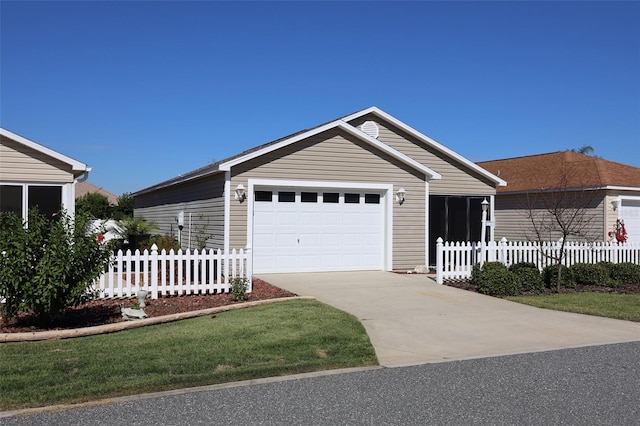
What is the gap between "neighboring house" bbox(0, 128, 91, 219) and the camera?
45.6 ft

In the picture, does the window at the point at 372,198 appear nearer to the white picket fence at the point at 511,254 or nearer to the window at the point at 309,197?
the window at the point at 309,197

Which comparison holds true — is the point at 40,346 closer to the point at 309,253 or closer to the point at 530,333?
the point at 530,333

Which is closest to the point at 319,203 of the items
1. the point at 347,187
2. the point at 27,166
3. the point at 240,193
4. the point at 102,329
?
the point at 347,187

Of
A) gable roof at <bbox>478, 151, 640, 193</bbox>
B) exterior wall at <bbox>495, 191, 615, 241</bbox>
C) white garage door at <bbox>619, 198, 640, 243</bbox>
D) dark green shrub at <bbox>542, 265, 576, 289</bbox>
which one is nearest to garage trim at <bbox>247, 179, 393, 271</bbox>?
dark green shrub at <bbox>542, 265, 576, 289</bbox>

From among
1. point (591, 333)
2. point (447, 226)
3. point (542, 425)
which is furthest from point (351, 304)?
point (447, 226)

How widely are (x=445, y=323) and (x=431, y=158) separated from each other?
472 inches

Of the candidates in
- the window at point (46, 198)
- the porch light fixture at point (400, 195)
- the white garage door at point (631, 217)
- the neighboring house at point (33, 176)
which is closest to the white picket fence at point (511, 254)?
the porch light fixture at point (400, 195)

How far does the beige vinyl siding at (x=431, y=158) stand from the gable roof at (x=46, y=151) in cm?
966

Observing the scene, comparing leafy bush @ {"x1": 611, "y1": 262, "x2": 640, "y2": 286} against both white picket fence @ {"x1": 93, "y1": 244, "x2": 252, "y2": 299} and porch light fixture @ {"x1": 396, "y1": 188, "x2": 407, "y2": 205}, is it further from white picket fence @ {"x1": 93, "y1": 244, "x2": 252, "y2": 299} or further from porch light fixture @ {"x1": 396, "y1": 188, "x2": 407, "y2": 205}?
white picket fence @ {"x1": 93, "y1": 244, "x2": 252, "y2": 299}

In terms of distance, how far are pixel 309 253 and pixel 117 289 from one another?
5.88m

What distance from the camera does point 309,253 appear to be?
51.7 feet

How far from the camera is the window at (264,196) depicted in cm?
1519

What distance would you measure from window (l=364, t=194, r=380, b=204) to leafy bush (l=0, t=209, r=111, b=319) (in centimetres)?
908

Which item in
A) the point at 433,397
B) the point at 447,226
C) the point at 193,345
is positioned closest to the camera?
the point at 433,397
